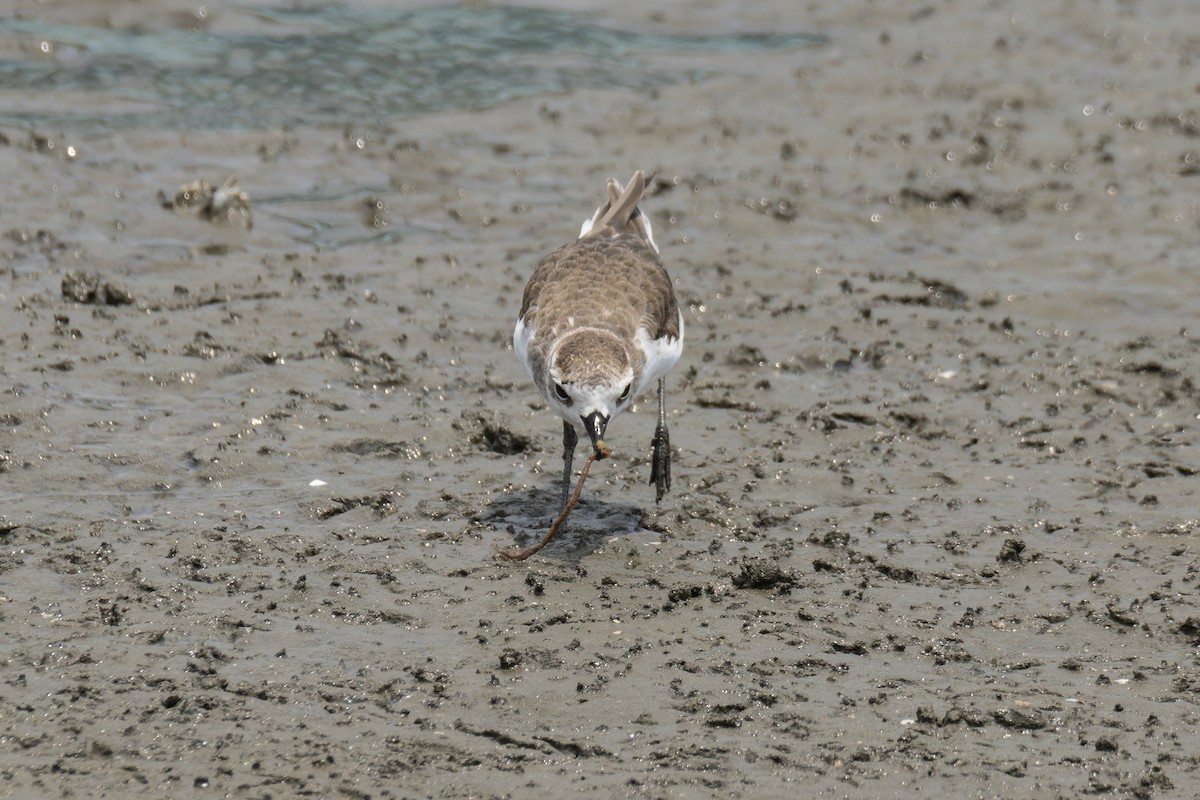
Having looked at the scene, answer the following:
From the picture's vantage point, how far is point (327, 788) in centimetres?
534

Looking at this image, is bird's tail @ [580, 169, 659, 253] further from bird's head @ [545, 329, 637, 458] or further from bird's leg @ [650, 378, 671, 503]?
bird's head @ [545, 329, 637, 458]

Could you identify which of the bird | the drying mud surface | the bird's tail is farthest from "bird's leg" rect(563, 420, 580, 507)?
the bird's tail

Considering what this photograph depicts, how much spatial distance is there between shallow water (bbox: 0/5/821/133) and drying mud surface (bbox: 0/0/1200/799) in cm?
74

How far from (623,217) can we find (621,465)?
1.74 m

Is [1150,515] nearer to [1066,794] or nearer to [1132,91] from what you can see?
[1066,794]

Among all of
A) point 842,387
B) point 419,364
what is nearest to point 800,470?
point 842,387

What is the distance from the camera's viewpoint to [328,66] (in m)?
15.5

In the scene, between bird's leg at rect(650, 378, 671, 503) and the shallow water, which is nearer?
bird's leg at rect(650, 378, 671, 503)

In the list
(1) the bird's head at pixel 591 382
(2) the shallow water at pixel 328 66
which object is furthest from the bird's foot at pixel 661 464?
(2) the shallow water at pixel 328 66

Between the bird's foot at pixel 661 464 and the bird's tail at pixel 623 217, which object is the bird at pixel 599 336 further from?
the bird's tail at pixel 623 217

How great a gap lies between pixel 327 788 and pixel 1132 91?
42.8 feet

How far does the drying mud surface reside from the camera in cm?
576

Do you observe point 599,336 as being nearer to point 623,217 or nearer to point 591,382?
point 591,382

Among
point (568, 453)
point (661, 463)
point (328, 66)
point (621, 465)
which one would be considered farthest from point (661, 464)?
point (328, 66)
